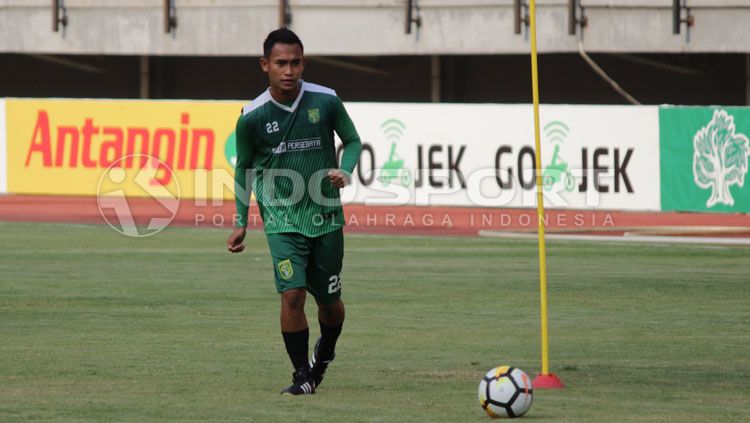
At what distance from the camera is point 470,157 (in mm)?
29406

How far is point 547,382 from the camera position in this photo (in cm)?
969

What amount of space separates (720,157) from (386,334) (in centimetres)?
1538

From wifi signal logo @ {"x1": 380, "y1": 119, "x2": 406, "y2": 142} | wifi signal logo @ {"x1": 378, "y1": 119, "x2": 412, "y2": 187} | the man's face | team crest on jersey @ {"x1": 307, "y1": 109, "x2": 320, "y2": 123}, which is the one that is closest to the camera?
the man's face

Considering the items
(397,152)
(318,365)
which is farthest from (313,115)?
(397,152)

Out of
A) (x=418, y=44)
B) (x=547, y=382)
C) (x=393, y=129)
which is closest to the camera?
(x=547, y=382)

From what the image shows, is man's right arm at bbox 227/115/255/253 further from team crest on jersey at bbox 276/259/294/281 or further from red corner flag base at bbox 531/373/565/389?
red corner flag base at bbox 531/373/565/389

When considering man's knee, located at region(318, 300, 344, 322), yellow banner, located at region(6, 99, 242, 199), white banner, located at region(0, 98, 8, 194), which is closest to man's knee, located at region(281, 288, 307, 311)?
man's knee, located at region(318, 300, 344, 322)

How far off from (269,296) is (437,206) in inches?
547

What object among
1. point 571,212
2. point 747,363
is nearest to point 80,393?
point 747,363

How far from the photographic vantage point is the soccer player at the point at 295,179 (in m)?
9.50

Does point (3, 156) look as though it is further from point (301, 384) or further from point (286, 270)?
point (301, 384)

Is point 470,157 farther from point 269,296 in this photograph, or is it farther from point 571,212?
point 269,296

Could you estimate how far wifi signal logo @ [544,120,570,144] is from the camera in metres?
28.4

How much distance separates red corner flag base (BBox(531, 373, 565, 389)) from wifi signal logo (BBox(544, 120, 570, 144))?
62.1 ft
